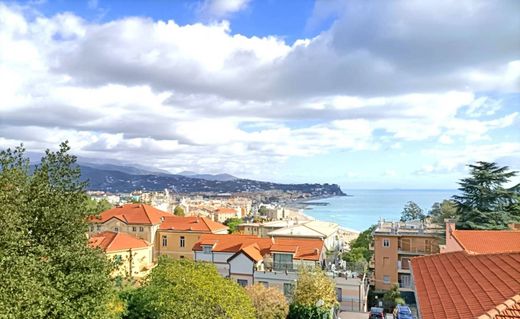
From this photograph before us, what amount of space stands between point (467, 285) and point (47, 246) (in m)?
10.9

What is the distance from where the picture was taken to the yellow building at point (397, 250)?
3794 centimetres

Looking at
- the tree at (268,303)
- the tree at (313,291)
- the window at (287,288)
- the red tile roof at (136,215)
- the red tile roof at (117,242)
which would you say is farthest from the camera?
the red tile roof at (136,215)

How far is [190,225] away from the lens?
1972 inches

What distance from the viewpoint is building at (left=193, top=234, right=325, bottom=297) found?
101 feet

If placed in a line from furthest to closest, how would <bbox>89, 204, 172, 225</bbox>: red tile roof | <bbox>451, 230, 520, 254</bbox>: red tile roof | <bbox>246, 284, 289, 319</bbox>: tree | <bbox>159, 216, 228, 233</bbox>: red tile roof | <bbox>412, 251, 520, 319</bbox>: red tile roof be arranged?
1. <bbox>89, 204, 172, 225</bbox>: red tile roof
2. <bbox>159, 216, 228, 233</bbox>: red tile roof
3. <bbox>246, 284, 289, 319</bbox>: tree
4. <bbox>451, 230, 520, 254</bbox>: red tile roof
5. <bbox>412, 251, 520, 319</bbox>: red tile roof

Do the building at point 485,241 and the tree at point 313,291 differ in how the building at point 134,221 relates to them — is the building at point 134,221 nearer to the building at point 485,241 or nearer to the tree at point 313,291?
the tree at point 313,291

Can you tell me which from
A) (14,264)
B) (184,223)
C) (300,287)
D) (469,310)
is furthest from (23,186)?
(184,223)

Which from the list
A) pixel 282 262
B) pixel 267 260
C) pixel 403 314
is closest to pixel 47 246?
pixel 282 262

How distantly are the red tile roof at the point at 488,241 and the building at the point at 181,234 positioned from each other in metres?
33.2

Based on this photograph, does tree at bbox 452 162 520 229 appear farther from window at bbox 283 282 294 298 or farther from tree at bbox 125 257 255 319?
tree at bbox 125 257 255 319

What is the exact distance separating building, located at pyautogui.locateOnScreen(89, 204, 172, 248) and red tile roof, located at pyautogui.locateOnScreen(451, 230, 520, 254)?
127 feet

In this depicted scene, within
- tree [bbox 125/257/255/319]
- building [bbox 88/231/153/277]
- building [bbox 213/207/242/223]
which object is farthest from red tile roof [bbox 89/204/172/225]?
building [bbox 213/207/242/223]

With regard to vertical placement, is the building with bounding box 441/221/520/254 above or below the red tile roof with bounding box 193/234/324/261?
above

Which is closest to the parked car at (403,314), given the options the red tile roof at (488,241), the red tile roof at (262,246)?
the red tile roof at (262,246)
